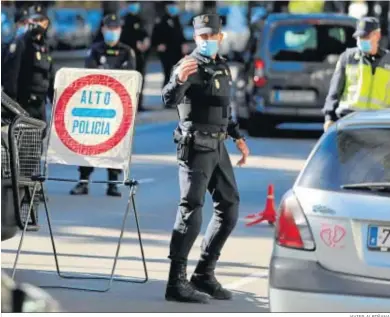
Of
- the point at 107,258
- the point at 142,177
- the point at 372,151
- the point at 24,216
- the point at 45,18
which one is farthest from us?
the point at 142,177

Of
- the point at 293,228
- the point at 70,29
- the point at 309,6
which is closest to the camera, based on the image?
the point at 293,228

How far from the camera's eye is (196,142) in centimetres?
888

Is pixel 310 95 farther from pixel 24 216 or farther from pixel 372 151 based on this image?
pixel 372 151

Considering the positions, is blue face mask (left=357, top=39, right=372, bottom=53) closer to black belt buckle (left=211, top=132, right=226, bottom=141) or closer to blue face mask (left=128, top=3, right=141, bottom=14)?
black belt buckle (left=211, top=132, right=226, bottom=141)

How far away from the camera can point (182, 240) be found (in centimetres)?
890

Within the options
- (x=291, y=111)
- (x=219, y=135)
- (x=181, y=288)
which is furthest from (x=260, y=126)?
(x=181, y=288)

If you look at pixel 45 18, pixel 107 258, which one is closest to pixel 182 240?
pixel 107 258

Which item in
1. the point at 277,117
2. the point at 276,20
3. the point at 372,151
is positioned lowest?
the point at 277,117

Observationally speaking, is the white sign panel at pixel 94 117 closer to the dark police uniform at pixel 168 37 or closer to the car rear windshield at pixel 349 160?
the car rear windshield at pixel 349 160

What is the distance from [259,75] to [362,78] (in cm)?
956

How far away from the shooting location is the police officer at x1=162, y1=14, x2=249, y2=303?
29.1ft

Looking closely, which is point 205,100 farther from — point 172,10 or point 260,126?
point 172,10

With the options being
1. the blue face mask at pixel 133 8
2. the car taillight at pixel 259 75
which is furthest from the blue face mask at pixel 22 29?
the blue face mask at pixel 133 8
